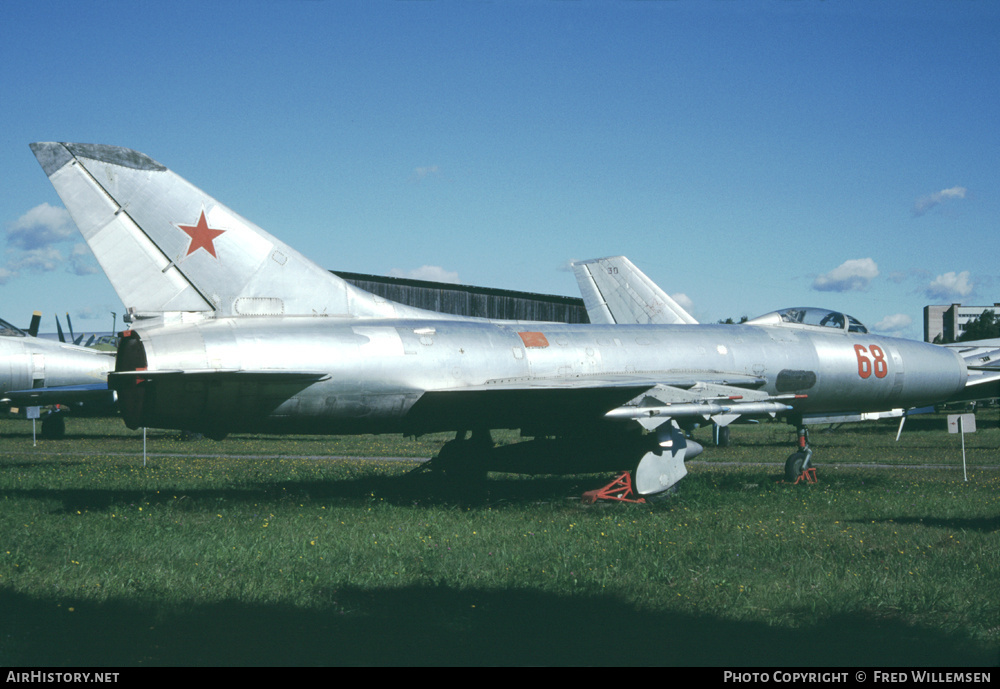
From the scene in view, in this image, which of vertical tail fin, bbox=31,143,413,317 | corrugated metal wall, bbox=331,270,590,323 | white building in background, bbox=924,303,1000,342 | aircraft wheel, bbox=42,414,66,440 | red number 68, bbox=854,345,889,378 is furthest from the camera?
white building in background, bbox=924,303,1000,342

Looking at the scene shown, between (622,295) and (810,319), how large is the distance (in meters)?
9.29

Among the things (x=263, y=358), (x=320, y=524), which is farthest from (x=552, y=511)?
(x=263, y=358)

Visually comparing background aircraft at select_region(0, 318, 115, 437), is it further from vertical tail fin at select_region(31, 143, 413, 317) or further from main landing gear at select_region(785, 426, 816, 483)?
main landing gear at select_region(785, 426, 816, 483)

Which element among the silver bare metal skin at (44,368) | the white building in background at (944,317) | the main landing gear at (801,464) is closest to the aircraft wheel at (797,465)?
the main landing gear at (801,464)

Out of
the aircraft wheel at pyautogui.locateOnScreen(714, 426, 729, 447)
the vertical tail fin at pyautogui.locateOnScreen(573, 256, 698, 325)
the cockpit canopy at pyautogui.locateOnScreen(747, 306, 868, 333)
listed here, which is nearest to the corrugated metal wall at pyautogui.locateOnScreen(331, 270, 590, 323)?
the vertical tail fin at pyautogui.locateOnScreen(573, 256, 698, 325)

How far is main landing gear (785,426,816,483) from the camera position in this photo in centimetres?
1414

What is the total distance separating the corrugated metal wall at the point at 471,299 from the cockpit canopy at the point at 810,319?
78.3ft

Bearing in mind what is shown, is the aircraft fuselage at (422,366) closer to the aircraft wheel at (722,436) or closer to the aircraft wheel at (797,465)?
the aircraft wheel at (797,465)

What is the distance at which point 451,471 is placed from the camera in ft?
43.5

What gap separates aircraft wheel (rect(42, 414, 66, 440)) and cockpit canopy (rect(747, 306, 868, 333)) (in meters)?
25.1

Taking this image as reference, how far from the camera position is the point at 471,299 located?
39438mm

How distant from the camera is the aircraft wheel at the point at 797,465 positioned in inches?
557

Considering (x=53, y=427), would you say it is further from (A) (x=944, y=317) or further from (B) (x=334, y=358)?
(A) (x=944, y=317)
